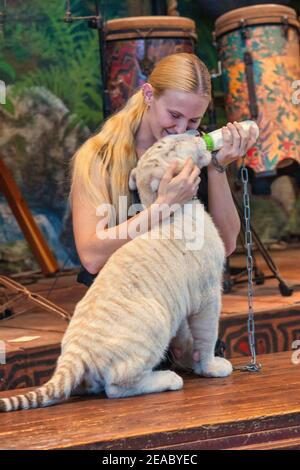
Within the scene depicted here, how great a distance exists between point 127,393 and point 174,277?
0.28m

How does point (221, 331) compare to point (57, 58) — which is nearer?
point (221, 331)

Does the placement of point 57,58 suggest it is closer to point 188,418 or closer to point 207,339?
point 207,339

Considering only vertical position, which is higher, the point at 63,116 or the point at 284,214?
the point at 63,116

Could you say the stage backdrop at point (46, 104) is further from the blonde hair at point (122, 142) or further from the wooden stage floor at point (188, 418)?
the wooden stage floor at point (188, 418)

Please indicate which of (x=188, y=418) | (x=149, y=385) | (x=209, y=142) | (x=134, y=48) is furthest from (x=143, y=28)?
(x=188, y=418)

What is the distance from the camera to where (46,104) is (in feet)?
16.9

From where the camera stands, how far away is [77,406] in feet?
5.79

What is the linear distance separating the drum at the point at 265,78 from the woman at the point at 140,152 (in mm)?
1586

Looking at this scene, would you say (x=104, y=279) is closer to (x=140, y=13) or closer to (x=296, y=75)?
(x=296, y=75)

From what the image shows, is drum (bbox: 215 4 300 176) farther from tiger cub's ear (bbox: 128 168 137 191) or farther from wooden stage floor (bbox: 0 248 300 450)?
tiger cub's ear (bbox: 128 168 137 191)

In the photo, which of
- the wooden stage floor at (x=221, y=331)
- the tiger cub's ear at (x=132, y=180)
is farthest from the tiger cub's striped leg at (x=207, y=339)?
the wooden stage floor at (x=221, y=331)

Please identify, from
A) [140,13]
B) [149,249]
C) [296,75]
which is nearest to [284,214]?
[140,13]

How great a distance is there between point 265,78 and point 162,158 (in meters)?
1.97

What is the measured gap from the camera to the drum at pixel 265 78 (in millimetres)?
3676
